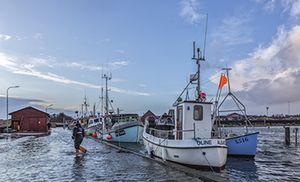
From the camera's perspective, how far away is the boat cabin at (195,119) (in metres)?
18.6

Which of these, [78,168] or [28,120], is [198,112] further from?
[28,120]

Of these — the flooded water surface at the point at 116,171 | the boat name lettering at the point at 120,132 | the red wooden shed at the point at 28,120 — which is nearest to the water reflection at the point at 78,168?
the flooded water surface at the point at 116,171

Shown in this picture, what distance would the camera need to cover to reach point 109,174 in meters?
15.0

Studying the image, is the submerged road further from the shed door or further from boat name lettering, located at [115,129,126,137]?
the shed door

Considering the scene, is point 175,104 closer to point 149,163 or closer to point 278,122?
point 149,163

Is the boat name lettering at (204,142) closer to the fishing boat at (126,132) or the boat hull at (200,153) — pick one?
the boat hull at (200,153)

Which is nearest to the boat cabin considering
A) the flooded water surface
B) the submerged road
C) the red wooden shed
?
the flooded water surface

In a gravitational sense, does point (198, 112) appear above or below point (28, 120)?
above

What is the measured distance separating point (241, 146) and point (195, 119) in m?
7.67

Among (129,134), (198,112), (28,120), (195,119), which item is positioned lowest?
(129,134)

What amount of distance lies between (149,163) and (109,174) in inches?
150

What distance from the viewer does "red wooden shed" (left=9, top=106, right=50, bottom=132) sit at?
66.1 metres

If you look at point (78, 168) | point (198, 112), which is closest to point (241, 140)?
point (198, 112)

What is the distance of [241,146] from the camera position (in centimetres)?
2475
